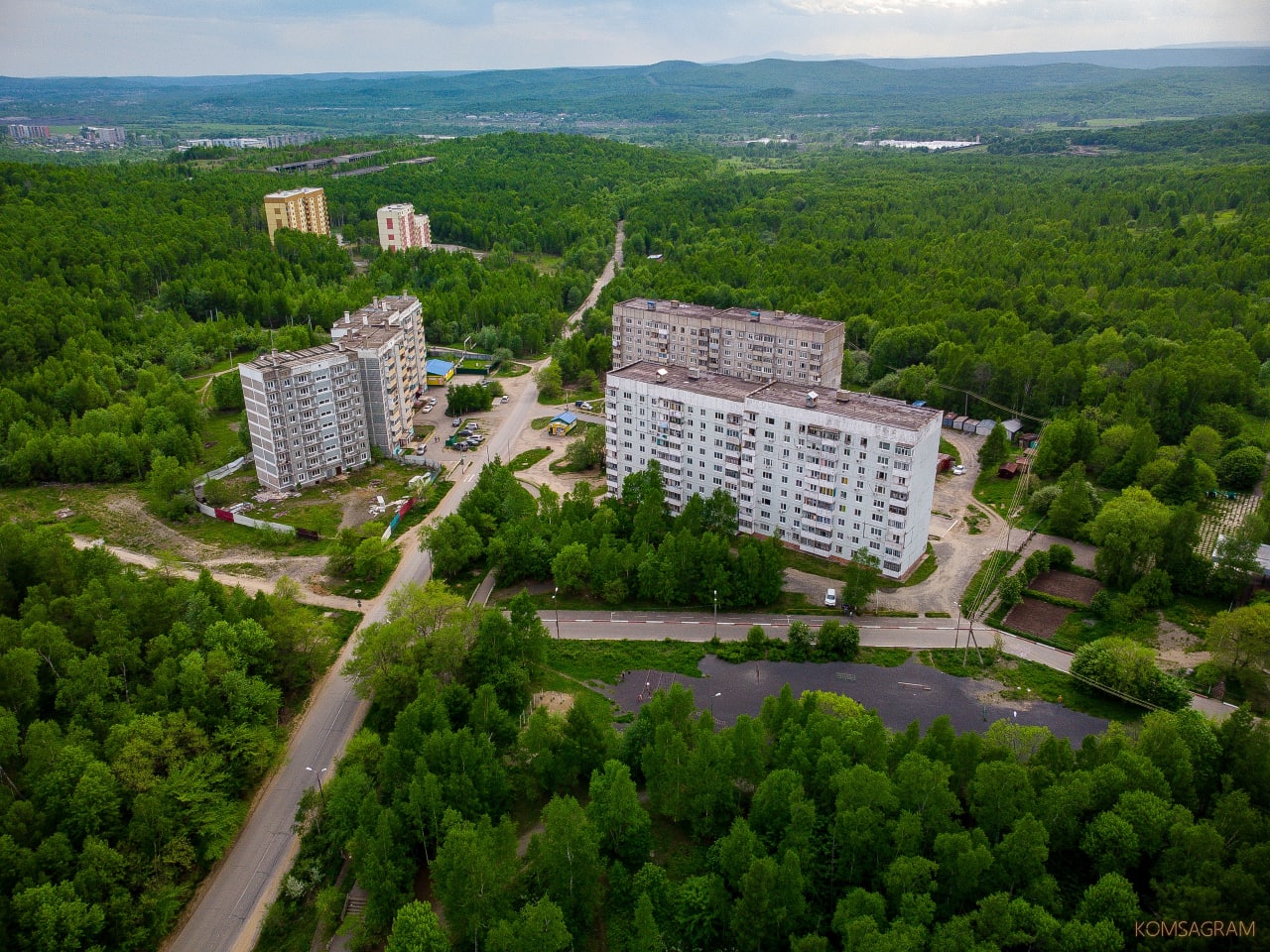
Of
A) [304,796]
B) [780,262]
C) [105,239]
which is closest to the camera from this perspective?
[304,796]

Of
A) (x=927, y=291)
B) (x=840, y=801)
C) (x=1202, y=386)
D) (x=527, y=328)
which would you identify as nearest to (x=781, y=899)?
(x=840, y=801)

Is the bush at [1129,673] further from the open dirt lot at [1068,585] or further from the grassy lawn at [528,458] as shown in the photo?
the grassy lawn at [528,458]

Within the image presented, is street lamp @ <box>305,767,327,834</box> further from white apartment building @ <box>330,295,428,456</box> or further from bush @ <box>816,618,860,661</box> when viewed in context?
white apartment building @ <box>330,295,428,456</box>

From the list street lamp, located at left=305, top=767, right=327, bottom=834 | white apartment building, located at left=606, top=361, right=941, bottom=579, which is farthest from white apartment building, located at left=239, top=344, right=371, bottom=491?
street lamp, located at left=305, top=767, right=327, bottom=834

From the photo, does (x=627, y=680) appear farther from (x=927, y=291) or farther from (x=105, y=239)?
(x=105, y=239)

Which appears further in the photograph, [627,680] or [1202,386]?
[1202,386]
